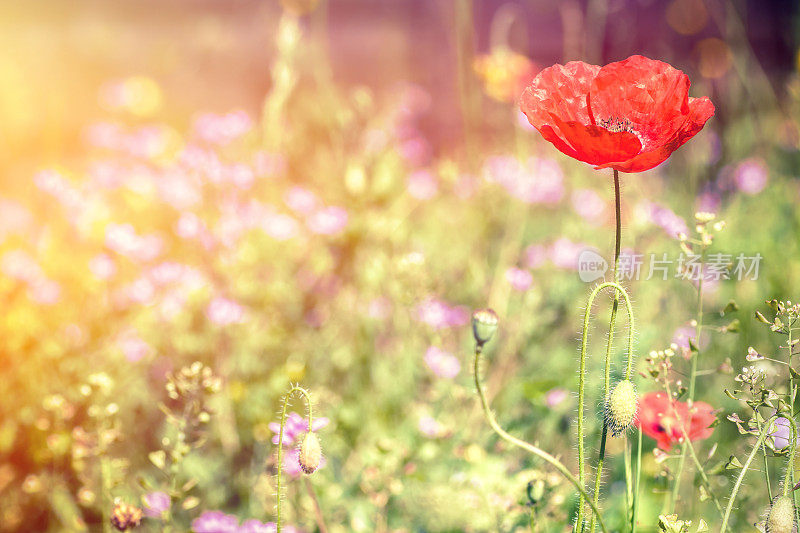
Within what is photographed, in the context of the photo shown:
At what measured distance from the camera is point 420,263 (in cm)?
142

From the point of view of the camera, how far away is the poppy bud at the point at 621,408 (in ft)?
2.38

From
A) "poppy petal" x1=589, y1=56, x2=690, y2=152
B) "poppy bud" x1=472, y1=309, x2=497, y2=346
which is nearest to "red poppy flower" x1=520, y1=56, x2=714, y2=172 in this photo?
"poppy petal" x1=589, y1=56, x2=690, y2=152

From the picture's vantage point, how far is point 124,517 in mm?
924

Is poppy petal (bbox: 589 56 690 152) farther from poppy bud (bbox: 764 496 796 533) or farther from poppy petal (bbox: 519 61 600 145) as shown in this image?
poppy bud (bbox: 764 496 796 533)

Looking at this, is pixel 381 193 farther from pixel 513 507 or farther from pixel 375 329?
pixel 513 507

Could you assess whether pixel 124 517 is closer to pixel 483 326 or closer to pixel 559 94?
pixel 483 326

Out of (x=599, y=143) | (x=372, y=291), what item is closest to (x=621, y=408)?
(x=599, y=143)

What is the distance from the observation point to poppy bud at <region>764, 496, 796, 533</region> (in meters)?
0.70

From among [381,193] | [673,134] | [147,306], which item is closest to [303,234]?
[381,193]

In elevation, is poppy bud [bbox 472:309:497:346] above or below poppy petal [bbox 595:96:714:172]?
below

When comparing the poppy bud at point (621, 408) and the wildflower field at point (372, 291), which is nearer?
the poppy bud at point (621, 408)

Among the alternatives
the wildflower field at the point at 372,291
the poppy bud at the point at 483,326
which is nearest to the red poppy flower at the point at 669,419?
the wildflower field at the point at 372,291

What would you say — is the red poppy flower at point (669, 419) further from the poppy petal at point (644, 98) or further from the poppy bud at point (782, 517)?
the poppy petal at point (644, 98)

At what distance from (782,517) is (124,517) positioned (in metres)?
0.82
